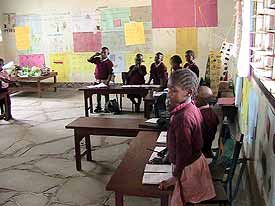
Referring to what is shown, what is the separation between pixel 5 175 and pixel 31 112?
3006mm

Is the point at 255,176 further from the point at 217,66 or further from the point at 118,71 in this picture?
the point at 118,71

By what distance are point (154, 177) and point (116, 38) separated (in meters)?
6.67

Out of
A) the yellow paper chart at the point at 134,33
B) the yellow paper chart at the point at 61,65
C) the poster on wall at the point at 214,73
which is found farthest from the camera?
the yellow paper chart at the point at 61,65

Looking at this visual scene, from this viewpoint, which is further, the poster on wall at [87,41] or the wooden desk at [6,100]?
the poster on wall at [87,41]

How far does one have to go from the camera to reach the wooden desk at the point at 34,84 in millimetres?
8062

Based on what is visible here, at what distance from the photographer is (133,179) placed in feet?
6.84

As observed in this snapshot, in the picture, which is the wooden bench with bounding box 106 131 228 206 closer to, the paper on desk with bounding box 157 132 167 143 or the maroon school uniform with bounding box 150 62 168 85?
the paper on desk with bounding box 157 132 167 143

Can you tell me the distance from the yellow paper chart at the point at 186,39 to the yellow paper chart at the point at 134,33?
0.84m

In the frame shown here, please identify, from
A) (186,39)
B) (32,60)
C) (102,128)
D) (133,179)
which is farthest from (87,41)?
(133,179)

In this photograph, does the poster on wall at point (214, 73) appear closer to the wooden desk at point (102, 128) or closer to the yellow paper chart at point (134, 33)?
the yellow paper chart at point (134, 33)

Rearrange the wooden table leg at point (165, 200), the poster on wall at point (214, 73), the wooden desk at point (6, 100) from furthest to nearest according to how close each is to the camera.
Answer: the poster on wall at point (214, 73), the wooden desk at point (6, 100), the wooden table leg at point (165, 200)

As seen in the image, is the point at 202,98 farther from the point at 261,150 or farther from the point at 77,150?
the point at 77,150

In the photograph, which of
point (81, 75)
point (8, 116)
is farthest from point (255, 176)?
point (81, 75)

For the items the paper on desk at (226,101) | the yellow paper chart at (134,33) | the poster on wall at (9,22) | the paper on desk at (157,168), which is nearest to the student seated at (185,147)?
the paper on desk at (157,168)
